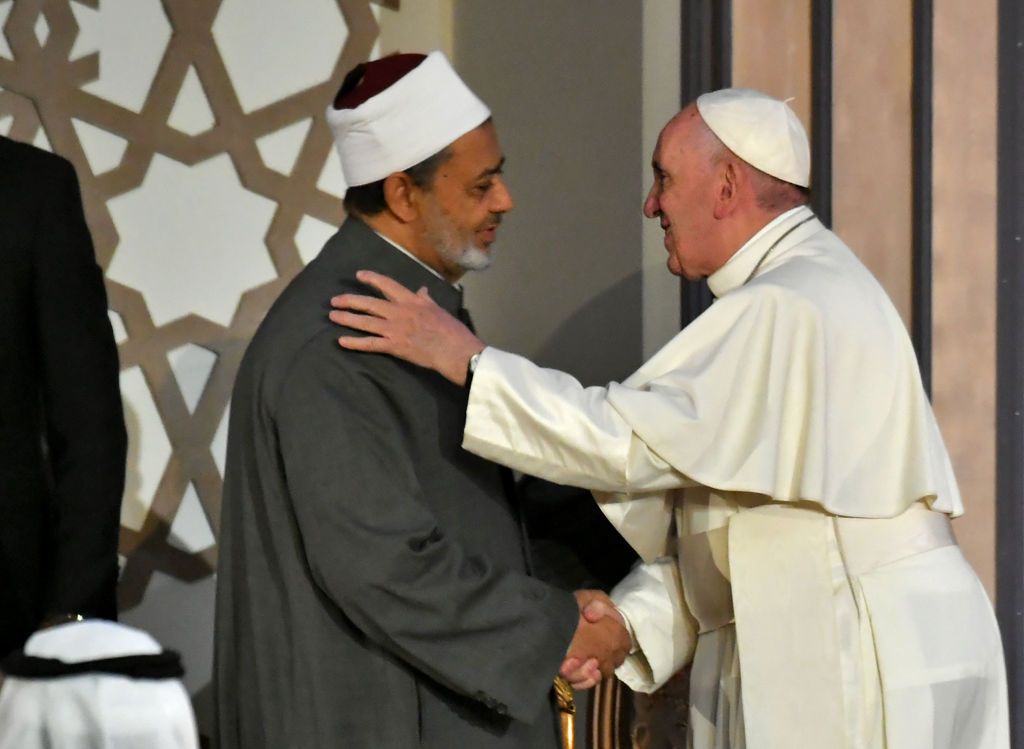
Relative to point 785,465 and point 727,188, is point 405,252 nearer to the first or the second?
point 727,188

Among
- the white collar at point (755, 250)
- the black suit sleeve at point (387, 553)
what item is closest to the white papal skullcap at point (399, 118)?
the black suit sleeve at point (387, 553)

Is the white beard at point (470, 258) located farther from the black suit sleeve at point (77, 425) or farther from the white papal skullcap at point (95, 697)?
the white papal skullcap at point (95, 697)

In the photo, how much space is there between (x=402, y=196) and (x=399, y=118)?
148 millimetres

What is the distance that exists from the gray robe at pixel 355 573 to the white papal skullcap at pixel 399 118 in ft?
0.57

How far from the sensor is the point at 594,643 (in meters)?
2.73

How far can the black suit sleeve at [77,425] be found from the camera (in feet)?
8.96

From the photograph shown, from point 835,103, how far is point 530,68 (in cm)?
105

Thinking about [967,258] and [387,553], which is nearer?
[387,553]

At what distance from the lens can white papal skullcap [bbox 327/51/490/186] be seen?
2.72m

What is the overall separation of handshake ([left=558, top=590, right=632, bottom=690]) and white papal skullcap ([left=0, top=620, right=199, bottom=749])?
4.54 ft

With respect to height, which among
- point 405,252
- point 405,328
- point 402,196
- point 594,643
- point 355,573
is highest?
point 402,196

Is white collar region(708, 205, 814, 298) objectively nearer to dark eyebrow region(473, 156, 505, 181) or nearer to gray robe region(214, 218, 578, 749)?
dark eyebrow region(473, 156, 505, 181)

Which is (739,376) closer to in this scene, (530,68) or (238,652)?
(238,652)

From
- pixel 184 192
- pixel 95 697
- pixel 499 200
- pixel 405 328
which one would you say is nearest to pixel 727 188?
pixel 499 200
